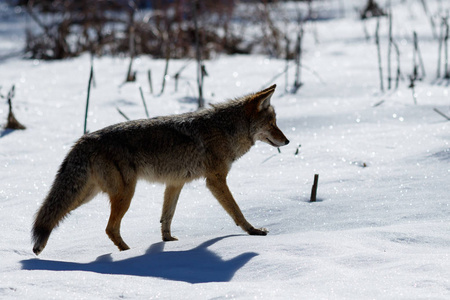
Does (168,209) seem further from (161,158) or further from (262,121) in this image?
(262,121)

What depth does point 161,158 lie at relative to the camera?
16.1 feet

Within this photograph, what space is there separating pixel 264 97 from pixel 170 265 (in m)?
1.78

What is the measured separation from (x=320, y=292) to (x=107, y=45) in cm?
1104

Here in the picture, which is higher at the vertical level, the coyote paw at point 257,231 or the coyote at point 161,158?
the coyote at point 161,158

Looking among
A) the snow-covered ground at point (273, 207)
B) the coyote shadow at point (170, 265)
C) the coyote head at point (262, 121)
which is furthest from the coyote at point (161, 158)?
the coyote shadow at point (170, 265)

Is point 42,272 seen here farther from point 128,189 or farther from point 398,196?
point 398,196

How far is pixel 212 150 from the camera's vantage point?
5086 mm

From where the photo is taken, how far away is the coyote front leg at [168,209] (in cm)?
498

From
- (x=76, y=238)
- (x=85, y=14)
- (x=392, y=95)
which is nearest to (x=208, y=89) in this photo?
(x=392, y=95)

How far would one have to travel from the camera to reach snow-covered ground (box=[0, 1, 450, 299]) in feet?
11.6

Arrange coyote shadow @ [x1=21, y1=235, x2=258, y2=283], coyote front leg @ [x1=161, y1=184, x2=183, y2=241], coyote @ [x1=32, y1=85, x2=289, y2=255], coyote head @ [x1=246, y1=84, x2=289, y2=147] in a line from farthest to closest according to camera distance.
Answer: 1. coyote head @ [x1=246, y1=84, x2=289, y2=147]
2. coyote front leg @ [x1=161, y1=184, x2=183, y2=241]
3. coyote @ [x1=32, y1=85, x2=289, y2=255]
4. coyote shadow @ [x1=21, y1=235, x2=258, y2=283]

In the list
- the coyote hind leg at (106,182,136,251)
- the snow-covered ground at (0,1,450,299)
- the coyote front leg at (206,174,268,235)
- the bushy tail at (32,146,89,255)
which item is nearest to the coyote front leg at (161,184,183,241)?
the snow-covered ground at (0,1,450,299)

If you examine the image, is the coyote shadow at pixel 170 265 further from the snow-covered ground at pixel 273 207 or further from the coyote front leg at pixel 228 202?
the coyote front leg at pixel 228 202

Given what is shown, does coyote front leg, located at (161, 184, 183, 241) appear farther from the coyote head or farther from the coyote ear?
the coyote ear
